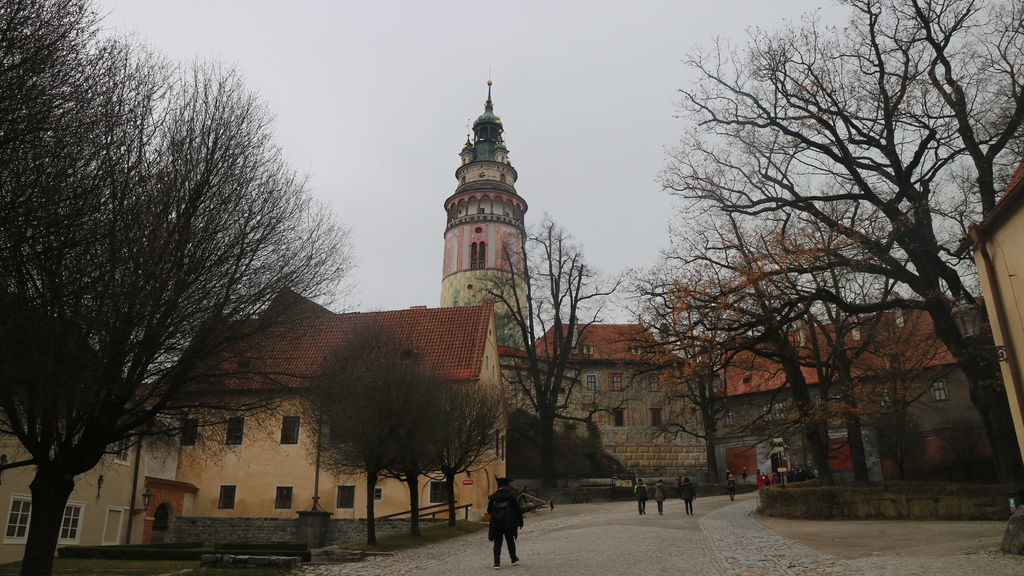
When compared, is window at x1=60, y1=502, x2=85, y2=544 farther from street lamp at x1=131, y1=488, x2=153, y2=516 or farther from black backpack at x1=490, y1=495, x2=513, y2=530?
black backpack at x1=490, y1=495, x2=513, y2=530

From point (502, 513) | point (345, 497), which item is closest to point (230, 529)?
point (345, 497)

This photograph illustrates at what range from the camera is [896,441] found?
131 feet

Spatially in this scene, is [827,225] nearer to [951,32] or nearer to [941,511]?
[951,32]

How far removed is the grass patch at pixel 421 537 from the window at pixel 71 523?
1066cm

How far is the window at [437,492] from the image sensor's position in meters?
30.8

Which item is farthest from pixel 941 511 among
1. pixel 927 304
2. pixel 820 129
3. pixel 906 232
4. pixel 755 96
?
pixel 755 96

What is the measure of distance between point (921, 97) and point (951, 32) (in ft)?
5.44

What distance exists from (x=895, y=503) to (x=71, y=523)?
25232 mm

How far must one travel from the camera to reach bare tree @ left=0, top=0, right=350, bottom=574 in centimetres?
834

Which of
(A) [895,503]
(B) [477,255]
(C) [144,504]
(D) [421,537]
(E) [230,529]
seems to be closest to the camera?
(A) [895,503]

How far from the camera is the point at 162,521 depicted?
106 ft

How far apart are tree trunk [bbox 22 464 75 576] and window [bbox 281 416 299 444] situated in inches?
825

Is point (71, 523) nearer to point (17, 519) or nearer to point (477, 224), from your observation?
point (17, 519)

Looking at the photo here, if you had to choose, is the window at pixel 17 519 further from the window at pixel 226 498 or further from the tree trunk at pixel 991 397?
the tree trunk at pixel 991 397
